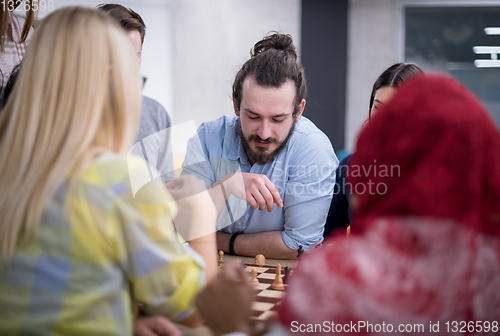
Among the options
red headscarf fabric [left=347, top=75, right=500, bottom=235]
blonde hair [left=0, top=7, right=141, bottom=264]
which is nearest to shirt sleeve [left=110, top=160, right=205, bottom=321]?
blonde hair [left=0, top=7, right=141, bottom=264]

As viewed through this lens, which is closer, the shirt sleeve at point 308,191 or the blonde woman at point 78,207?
the blonde woman at point 78,207

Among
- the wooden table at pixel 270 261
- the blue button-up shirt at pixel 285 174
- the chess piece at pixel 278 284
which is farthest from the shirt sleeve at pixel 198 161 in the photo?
the chess piece at pixel 278 284

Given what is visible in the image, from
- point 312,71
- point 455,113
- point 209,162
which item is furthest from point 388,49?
point 455,113

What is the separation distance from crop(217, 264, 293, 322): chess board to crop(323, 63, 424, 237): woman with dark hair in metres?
0.62

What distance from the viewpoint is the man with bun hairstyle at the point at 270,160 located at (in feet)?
5.70

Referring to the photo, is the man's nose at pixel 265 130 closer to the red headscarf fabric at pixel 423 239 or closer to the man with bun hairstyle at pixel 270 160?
the man with bun hairstyle at pixel 270 160

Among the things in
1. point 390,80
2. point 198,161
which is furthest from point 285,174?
point 390,80

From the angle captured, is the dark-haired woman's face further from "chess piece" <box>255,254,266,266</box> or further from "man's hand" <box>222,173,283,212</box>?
"chess piece" <box>255,254,266,266</box>

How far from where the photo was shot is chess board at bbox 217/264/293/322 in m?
1.02

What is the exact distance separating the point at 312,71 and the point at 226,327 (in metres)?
4.20

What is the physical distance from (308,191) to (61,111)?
124 cm

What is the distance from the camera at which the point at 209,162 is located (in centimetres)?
212

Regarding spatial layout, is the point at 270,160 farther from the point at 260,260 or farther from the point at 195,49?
the point at 195,49

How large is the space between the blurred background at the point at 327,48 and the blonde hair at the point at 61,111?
3998 millimetres
